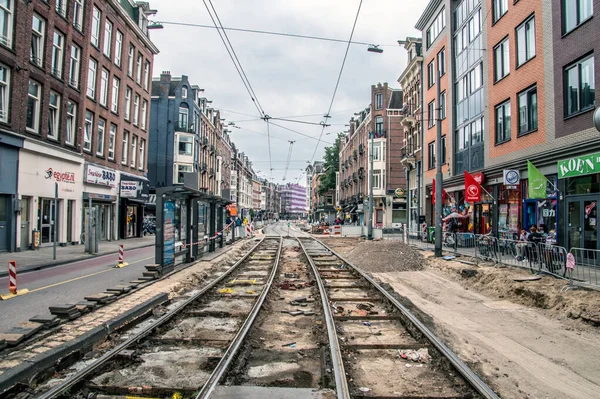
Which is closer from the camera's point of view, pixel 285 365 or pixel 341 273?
pixel 285 365

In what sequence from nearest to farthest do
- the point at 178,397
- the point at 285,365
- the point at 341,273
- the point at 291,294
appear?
1. the point at 178,397
2. the point at 285,365
3. the point at 291,294
4. the point at 341,273

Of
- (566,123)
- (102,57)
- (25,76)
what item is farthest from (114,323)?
(102,57)

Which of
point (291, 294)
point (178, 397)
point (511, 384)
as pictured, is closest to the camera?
point (178, 397)

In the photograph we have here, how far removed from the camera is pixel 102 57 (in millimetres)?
→ 27281

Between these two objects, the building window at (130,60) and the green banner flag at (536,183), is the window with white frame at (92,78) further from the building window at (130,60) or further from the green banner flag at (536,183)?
the green banner flag at (536,183)

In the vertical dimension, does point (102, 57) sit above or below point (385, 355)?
above

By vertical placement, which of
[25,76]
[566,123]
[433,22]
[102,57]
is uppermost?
[433,22]

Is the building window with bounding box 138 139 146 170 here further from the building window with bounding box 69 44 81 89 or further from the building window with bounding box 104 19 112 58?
the building window with bounding box 69 44 81 89

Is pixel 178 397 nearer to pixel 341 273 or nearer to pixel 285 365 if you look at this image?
pixel 285 365

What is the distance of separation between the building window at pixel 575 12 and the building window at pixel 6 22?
880 inches

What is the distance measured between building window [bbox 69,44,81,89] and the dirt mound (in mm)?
18524

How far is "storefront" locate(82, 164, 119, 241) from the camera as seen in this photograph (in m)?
25.7

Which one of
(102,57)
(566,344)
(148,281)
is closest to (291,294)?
(148,281)

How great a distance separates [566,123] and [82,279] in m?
16.8
